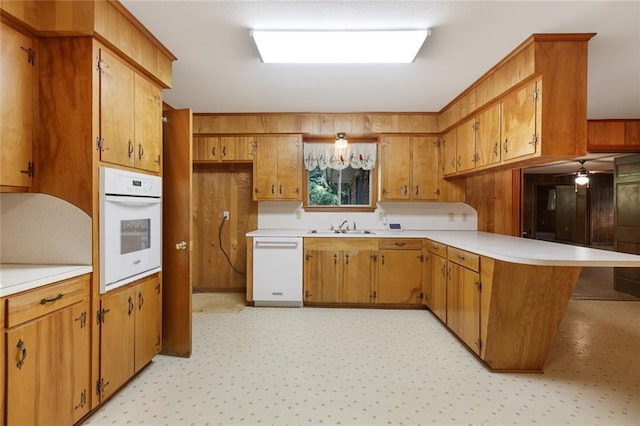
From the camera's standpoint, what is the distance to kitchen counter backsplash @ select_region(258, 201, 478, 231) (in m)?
4.32

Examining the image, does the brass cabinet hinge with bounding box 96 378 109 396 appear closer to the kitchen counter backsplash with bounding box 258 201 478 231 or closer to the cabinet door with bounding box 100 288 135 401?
the cabinet door with bounding box 100 288 135 401

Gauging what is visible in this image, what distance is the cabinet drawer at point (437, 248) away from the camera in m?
3.19

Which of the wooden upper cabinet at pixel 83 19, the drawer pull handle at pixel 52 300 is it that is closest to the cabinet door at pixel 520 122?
the wooden upper cabinet at pixel 83 19

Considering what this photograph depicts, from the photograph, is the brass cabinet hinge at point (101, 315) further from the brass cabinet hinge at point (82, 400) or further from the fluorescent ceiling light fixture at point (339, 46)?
the fluorescent ceiling light fixture at point (339, 46)

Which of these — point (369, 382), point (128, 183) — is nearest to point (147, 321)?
point (128, 183)

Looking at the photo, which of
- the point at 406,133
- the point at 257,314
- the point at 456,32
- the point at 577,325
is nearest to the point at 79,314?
the point at 257,314

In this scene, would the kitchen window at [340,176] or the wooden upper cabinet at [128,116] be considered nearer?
the wooden upper cabinet at [128,116]

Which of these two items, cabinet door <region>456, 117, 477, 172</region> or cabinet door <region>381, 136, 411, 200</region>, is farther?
cabinet door <region>381, 136, 411, 200</region>

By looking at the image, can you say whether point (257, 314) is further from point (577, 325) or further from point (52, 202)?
point (577, 325)

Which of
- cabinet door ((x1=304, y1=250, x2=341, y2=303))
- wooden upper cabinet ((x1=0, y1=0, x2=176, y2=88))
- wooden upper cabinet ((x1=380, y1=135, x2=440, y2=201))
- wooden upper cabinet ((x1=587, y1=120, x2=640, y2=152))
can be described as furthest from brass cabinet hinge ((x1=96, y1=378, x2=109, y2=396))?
wooden upper cabinet ((x1=587, y1=120, x2=640, y2=152))

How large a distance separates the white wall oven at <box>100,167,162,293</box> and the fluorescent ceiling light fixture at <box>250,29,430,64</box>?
1.30 m

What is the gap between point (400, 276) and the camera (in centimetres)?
373

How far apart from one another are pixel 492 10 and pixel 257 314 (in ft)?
11.3

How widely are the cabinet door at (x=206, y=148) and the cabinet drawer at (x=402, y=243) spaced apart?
8.11 ft
